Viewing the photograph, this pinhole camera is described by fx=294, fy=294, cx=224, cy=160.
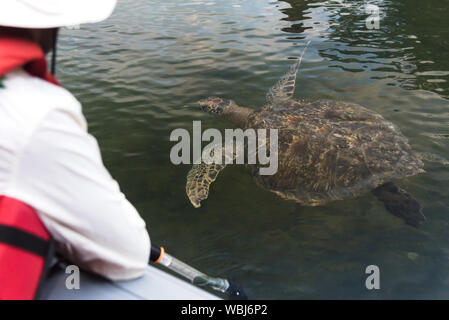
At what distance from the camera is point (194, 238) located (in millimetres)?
2797

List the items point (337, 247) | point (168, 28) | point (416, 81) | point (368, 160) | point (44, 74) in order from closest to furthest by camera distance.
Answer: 1. point (44, 74)
2. point (337, 247)
3. point (368, 160)
4. point (416, 81)
5. point (168, 28)

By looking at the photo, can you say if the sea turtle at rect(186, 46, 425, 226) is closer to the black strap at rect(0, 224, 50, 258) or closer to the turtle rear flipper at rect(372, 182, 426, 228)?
the turtle rear flipper at rect(372, 182, 426, 228)

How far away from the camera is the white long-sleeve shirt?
0.74 meters

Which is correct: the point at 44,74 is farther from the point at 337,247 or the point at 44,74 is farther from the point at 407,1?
the point at 407,1

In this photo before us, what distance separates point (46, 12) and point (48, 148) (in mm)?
401

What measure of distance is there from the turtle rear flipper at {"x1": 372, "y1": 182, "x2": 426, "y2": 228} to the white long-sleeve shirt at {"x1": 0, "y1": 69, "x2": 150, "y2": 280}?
8.41 ft

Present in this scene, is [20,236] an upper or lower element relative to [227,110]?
upper

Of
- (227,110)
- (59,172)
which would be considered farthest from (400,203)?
(59,172)

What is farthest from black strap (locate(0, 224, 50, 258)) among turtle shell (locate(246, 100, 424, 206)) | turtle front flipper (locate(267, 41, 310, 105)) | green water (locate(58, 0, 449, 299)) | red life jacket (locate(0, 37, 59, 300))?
turtle front flipper (locate(267, 41, 310, 105))

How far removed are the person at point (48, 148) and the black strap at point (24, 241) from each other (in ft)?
0.06

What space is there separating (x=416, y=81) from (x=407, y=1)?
21.1 ft

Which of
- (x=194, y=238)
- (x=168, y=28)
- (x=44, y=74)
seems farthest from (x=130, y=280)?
(x=168, y=28)

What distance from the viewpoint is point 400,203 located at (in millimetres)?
2764

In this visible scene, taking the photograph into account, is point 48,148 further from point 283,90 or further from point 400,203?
point 283,90
